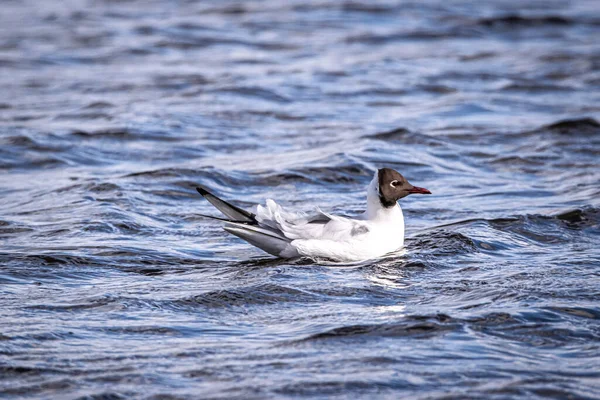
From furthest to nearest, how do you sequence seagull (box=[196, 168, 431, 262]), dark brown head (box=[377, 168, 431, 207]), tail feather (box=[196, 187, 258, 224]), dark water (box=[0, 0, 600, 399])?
dark brown head (box=[377, 168, 431, 207])
tail feather (box=[196, 187, 258, 224])
seagull (box=[196, 168, 431, 262])
dark water (box=[0, 0, 600, 399])

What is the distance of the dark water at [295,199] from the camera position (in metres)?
6.25

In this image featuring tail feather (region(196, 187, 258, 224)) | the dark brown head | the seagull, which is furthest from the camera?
the dark brown head

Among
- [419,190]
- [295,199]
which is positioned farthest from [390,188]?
[295,199]

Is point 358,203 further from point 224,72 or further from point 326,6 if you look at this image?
point 326,6

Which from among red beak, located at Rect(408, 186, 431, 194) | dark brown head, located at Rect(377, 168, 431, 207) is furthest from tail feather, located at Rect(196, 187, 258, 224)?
red beak, located at Rect(408, 186, 431, 194)

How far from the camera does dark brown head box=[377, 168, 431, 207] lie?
348 inches

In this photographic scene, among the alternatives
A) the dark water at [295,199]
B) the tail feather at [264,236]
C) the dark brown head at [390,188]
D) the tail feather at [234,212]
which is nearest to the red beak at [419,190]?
the dark brown head at [390,188]

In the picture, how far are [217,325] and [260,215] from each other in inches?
74.0

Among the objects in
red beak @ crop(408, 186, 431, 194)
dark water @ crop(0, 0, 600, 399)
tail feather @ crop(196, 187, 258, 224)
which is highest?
red beak @ crop(408, 186, 431, 194)

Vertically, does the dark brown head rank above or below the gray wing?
above

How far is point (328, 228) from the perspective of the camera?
862 centimetres

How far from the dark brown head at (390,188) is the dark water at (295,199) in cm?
49

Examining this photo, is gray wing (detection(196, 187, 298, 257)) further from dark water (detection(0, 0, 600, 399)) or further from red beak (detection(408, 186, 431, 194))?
red beak (detection(408, 186, 431, 194))

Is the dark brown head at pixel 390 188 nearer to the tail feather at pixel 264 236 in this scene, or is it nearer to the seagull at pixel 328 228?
the seagull at pixel 328 228
